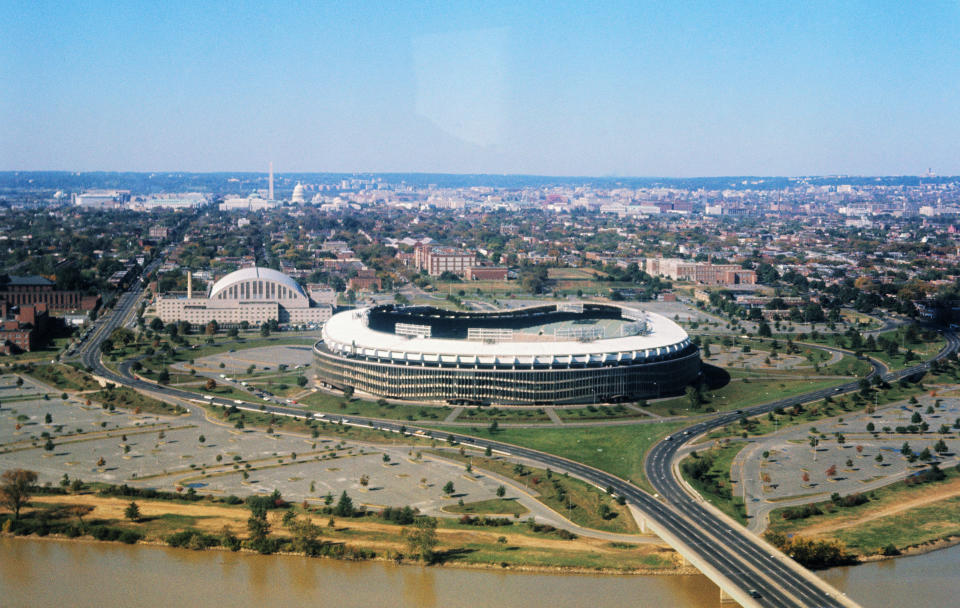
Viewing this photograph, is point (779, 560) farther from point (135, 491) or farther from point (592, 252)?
point (592, 252)

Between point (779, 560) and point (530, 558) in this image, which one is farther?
point (530, 558)

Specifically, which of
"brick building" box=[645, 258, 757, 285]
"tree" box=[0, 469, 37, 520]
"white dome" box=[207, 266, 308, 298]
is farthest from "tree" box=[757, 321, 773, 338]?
"tree" box=[0, 469, 37, 520]

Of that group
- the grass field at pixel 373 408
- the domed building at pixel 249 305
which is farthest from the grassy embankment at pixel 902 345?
the domed building at pixel 249 305

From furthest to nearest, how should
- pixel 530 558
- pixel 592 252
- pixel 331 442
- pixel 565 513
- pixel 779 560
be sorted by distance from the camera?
1. pixel 592 252
2. pixel 331 442
3. pixel 565 513
4. pixel 530 558
5. pixel 779 560

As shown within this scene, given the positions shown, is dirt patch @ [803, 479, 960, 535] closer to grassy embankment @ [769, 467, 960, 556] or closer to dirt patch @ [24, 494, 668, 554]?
grassy embankment @ [769, 467, 960, 556]

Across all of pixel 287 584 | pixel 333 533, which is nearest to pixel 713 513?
pixel 333 533

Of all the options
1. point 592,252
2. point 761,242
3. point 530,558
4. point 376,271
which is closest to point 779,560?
point 530,558
